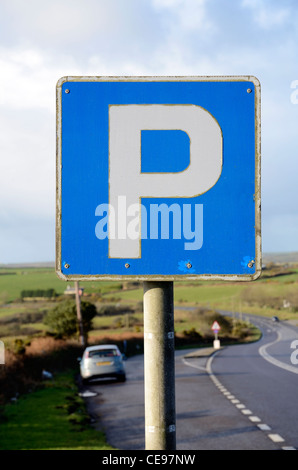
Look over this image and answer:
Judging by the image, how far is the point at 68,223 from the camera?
2598mm

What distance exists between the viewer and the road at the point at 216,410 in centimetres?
1450

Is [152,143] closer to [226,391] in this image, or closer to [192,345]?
[226,391]

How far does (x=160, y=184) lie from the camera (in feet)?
8.08

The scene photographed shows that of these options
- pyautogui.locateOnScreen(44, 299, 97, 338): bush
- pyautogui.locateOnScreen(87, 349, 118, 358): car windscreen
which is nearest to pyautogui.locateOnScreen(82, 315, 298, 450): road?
pyautogui.locateOnScreen(87, 349, 118, 358): car windscreen

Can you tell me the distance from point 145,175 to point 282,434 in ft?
46.6

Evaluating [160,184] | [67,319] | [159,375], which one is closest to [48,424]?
[159,375]

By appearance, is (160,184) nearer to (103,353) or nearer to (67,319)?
(103,353)

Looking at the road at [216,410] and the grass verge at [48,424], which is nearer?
the grass verge at [48,424]

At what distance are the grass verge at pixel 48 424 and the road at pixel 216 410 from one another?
23.9 inches

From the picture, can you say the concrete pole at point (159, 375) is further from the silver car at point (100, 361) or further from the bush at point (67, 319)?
the bush at point (67, 319)

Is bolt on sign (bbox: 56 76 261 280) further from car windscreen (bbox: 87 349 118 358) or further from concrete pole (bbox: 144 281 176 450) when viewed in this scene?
car windscreen (bbox: 87 349 118 358)

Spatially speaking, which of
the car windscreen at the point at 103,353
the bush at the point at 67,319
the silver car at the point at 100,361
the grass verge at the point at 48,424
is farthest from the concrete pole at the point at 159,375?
the bush at the point at 67,319
